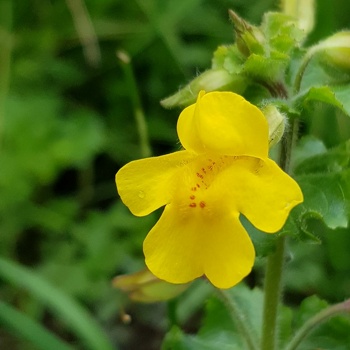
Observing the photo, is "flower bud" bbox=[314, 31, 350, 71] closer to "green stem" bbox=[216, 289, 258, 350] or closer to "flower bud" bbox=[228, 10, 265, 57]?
"flower bud" bbox=[228, 10, 265, 57]

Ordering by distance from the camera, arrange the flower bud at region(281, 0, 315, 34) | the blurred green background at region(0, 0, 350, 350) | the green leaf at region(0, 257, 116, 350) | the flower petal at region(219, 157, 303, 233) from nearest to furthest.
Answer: the flower petal at region(219, 157, 303, 233) < the flower bud at region(281, 0, 315, 34) < the green leaf at region(0, 257, 116, 350) < the blurred green background at region(0, 0, 350, 350)

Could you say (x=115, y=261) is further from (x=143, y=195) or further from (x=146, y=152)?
(x=143, y=195)

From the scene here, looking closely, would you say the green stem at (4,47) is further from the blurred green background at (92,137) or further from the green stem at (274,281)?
the green stem at (274,281)

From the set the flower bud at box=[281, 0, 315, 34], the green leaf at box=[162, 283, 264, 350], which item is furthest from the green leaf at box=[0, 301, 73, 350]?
the flower bud at box=[281, 0, 315, 34]

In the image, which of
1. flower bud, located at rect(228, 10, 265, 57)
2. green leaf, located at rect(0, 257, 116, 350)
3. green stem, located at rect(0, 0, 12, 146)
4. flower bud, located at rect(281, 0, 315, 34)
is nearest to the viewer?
flower bud, located at rect(228, 10, 265, 57)

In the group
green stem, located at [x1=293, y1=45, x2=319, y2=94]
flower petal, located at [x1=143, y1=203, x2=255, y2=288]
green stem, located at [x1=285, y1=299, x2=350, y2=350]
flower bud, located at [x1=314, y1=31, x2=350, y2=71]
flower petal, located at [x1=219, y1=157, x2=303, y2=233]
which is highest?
flower bud, located at [x1=314, y1=31, x2=350, y2=71]

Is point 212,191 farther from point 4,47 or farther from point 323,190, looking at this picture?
point 4,47

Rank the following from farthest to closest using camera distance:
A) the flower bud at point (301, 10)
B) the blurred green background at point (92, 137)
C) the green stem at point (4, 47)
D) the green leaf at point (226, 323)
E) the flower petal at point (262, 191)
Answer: the green stem at point (4, 47) < the blurred green background at point (92, 137) < the green leaf at point (226, 323) < the flower bud at point (301, 10) < the flower petal at point (262, 191)

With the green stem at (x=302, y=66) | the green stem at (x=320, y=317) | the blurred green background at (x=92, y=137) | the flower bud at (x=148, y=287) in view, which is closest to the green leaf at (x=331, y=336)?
the green stem at (x=320, y=317)
